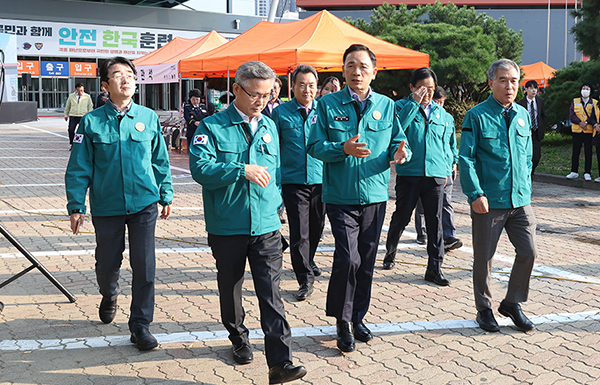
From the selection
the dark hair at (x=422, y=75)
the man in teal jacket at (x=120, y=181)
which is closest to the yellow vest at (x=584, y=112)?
the dark hair at (x=422, y=75)

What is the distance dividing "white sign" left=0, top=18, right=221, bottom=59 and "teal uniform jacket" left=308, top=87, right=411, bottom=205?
116 ft

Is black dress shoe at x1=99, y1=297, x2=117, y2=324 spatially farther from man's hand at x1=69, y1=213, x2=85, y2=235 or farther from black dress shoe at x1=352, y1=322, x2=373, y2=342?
black dress shoe at x1=352, y1=322, x2=373, y2=342

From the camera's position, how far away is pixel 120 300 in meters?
5.22

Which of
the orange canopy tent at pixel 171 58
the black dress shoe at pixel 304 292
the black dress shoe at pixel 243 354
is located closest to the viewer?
the black dress shoe at pixel 243 354

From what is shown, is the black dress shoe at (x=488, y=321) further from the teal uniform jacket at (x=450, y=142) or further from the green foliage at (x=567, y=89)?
the green foliage at (x=567, y=89)

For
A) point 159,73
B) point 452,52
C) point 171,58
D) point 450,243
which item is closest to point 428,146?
point 450,243

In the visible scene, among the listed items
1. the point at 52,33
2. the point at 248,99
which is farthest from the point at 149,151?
the point at 52,33

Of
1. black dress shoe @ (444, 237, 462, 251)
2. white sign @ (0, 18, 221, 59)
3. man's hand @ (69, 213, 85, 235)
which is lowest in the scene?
black dress shoe @ (444, 237, 462, 251)

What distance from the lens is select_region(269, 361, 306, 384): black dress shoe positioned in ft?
11.5

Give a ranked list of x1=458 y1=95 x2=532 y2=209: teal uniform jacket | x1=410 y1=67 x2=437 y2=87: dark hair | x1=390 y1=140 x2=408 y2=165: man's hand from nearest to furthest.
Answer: x1=390 y1=140 x2=408 y2=165: man's hand
x1=458 y1=95 x2=532 y2=209: teal uniform jacket
x1=410 y1=67 x2=437 y2=87: dark hair

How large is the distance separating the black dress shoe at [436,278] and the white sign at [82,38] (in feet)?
115

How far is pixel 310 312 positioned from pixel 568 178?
9.38 meters

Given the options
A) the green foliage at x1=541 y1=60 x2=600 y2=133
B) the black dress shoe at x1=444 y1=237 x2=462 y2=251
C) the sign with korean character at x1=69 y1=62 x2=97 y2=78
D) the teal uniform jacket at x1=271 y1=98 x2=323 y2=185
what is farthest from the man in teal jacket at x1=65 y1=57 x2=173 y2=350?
the sign with korean character at x1=69 y1=62 x2=97 y2=78

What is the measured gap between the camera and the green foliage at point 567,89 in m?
16.8
